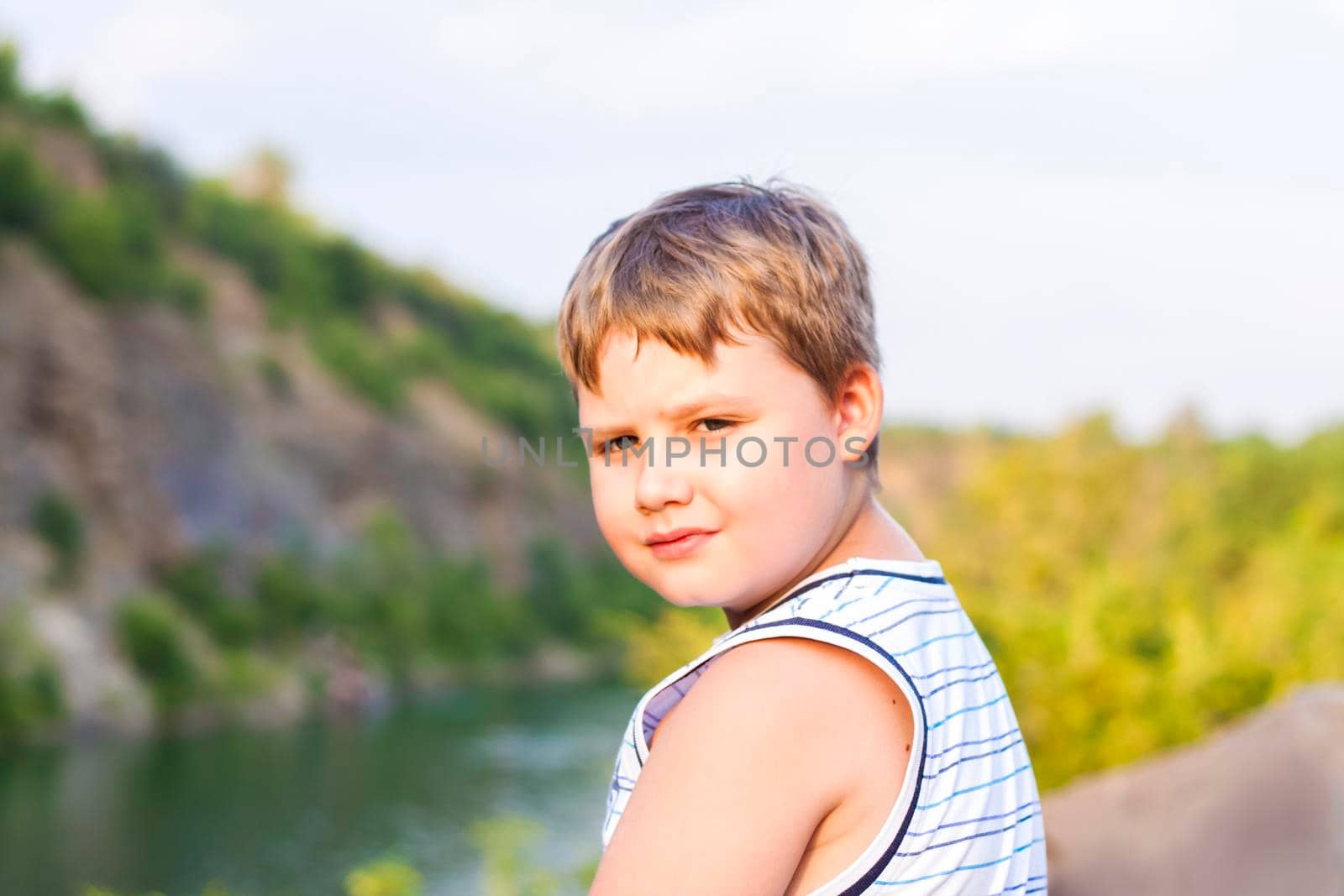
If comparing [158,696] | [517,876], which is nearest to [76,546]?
[158,696]

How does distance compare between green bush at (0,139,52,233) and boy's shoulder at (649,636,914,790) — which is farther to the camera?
green bush at (0,139,52,233)

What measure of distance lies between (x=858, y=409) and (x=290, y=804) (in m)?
9.31

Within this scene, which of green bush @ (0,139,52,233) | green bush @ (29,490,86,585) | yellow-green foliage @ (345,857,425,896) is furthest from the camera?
green bush @ (0,139,52,233)

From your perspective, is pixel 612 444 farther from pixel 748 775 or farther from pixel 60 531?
pixel 60 531

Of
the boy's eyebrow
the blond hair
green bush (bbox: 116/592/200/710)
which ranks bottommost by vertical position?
green bush (bbox: 116/592/200/710)

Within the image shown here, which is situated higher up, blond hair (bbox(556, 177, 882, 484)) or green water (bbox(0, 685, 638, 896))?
blond hair (bbox(556, 177, 882, 484))

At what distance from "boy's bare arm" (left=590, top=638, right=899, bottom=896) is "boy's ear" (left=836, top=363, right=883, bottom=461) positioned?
0.78ft

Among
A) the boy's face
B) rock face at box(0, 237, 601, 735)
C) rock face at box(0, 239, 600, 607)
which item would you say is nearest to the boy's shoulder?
the boy's face

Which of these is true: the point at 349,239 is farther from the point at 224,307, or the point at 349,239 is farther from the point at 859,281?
the point at 859,281

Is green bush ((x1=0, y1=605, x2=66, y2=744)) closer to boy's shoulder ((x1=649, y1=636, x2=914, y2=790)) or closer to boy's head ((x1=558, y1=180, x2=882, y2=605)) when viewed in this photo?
boy's head ((x1=558, y1=180, x2=882, y2=605))

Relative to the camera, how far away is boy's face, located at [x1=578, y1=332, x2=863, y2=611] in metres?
1.05

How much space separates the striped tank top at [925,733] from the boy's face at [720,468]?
0.05 meters

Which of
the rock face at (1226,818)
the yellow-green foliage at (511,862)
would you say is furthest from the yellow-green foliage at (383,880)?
the rock face at (1226,818)

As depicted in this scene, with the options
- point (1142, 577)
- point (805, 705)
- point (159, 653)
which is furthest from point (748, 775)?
point (159, 653)
